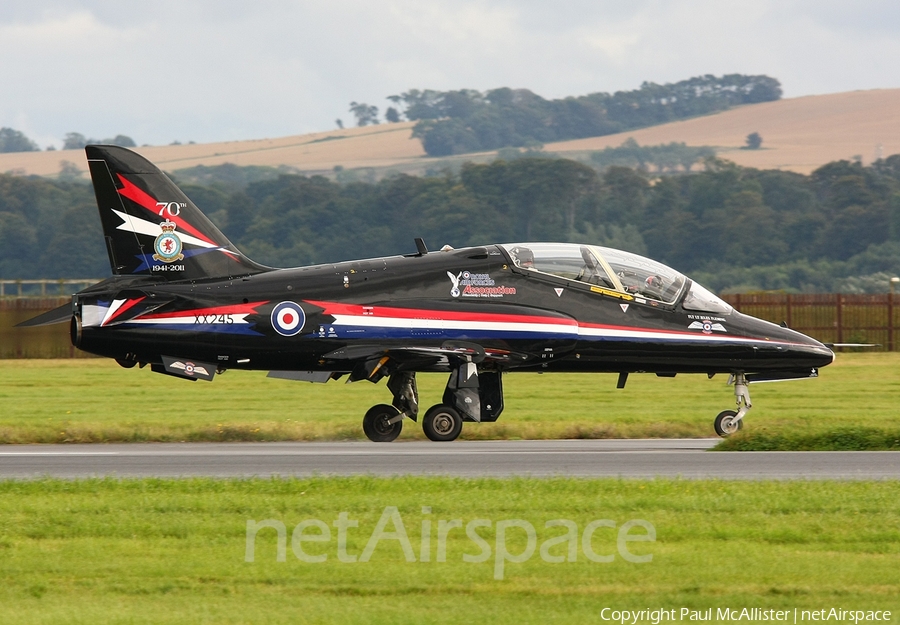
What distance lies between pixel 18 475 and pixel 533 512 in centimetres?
630

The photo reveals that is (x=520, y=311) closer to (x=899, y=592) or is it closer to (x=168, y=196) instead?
(x=168, y=196)

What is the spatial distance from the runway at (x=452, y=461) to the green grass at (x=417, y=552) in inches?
46.1

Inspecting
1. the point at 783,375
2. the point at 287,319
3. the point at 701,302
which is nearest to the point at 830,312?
the point at 783,375

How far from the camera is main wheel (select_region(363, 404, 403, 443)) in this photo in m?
18.9

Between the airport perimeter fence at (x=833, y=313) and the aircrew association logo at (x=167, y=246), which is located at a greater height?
the aircrew association logo at (x=167, y=246)

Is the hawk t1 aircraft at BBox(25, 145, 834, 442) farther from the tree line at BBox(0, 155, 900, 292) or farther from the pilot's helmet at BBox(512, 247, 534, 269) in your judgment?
the tree line at BBox(0, 155, 900, 292)

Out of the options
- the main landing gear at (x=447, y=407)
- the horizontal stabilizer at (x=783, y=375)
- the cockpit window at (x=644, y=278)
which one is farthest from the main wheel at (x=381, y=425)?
the horizontal stabilizer at (x=783, y=375)

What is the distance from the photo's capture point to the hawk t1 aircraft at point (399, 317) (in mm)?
18594

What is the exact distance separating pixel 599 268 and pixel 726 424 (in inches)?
114

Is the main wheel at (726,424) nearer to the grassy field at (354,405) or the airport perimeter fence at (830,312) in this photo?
the grassy field at (354,405)

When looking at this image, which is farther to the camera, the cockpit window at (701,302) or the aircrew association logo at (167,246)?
the cockpit window at (701,302)

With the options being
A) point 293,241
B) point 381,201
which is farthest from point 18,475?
point 381,201

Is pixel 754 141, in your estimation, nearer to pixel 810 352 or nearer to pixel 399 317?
pixel 810 352

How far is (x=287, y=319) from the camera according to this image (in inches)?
736
